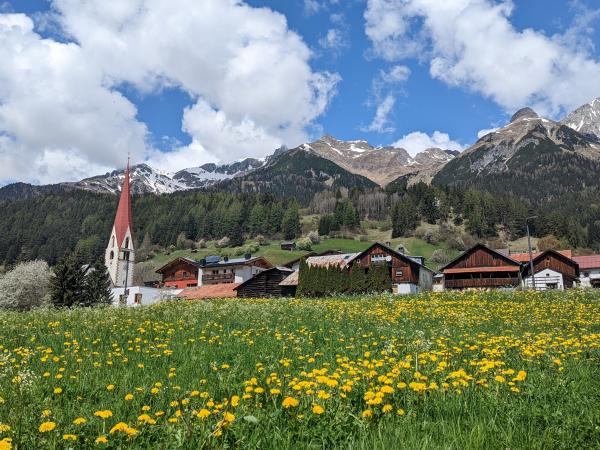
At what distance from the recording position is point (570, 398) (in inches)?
223

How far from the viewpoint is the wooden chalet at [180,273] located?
99250 millimetres

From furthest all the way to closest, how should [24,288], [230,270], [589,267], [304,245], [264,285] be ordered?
[304,245] → [230,270] → [589,267] → [24,288] → [264,285]

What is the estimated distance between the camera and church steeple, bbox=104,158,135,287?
94.9 m

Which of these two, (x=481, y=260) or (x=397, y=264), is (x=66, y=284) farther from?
(x=481, y=260)

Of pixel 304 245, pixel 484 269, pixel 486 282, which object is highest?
pixel 304 245

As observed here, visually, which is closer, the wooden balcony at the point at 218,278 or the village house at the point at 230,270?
the village house at the point at 230,270

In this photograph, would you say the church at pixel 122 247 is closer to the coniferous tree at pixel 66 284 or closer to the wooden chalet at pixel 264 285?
the wooden chalet at pixel 264 285

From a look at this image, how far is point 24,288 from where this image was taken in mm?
69375

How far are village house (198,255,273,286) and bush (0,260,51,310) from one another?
103ft

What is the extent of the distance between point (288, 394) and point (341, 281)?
49.4 m

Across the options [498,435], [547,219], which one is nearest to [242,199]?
[547,219]

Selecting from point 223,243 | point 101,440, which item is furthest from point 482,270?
point 223,243

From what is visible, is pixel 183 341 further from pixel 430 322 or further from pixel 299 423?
pixel 430 322

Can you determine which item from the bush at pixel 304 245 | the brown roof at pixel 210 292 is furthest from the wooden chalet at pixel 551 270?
the bush at pixel 304 245
